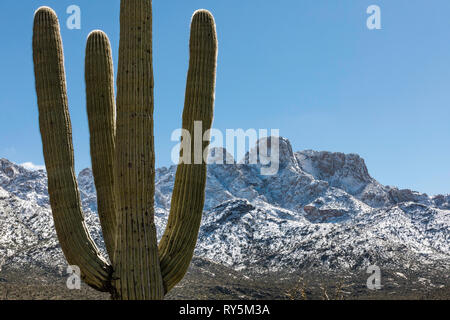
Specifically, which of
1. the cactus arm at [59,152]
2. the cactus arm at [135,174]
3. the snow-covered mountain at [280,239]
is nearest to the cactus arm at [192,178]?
the cactus arm at [135,174]

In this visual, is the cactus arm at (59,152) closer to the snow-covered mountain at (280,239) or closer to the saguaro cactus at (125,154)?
the saguaro cactus at (125,154)

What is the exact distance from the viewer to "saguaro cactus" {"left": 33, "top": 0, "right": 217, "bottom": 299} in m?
7.61

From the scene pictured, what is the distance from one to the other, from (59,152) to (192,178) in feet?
7.09

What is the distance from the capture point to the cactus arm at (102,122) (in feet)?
29.4

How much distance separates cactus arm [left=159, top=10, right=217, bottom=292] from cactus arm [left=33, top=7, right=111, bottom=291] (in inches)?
41.0

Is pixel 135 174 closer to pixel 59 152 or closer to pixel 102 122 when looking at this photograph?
pixel 59 152

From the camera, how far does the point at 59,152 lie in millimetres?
8250

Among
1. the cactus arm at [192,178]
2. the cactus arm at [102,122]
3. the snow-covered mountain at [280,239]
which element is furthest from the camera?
the snow-covered mountain at [280,239]

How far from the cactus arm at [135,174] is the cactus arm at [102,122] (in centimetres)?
128

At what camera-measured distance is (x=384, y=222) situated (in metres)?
144
